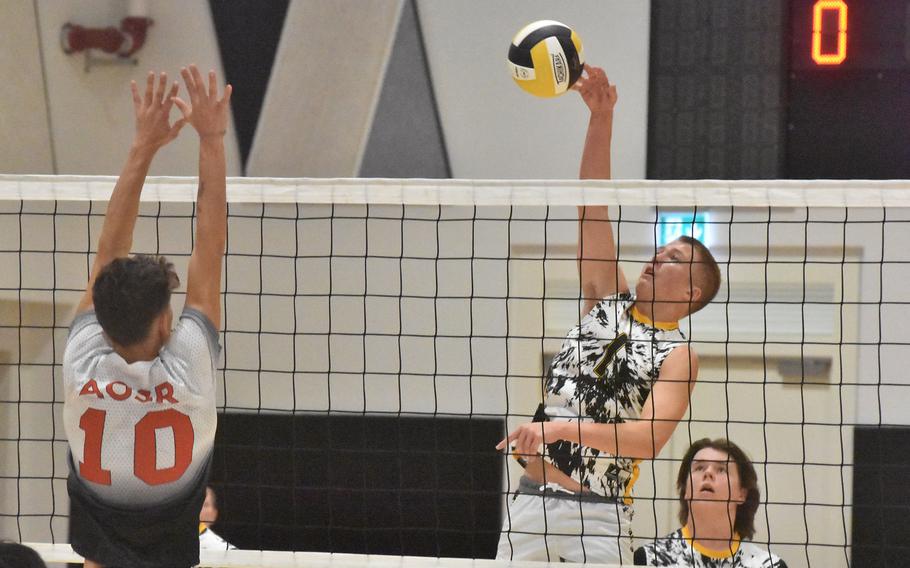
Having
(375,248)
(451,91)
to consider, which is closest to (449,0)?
(451,91)

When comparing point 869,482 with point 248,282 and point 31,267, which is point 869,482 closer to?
point 248,282

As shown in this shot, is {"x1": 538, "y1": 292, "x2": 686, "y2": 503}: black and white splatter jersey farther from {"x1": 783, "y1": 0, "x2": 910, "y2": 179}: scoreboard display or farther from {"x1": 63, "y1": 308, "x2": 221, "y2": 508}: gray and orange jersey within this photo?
{"x1": 783, "y1": 0, "x2": 910, "y2": 179}: scoreboard display

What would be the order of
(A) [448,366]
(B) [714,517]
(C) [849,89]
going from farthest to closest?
(A) [448,366] → (C) [849,89] → (B) [714,517]

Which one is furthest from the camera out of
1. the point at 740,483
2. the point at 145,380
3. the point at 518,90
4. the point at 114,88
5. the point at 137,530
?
the point at 114,88

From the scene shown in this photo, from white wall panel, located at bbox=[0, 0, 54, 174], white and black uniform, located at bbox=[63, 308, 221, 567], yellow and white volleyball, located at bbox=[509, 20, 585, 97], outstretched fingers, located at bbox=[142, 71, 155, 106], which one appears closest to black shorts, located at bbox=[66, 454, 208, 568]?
white and black uniform, located at bbox=[63, 308, 221, 567]

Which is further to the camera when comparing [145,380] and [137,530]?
[137,530]

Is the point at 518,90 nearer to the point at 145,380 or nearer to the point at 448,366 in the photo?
the point at 448,366

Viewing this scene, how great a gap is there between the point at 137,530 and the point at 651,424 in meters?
1.40

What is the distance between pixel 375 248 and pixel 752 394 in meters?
2.21

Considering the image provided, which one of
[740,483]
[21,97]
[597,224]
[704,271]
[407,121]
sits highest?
[21,97]

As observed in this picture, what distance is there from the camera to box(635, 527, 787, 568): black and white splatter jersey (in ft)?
12.7

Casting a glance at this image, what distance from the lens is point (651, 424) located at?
3.14m

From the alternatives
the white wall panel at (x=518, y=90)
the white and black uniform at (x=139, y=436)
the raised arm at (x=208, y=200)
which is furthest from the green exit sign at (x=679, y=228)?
the white and black uniform at (x=139, y=436)

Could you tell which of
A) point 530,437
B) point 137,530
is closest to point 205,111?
point 137,530
